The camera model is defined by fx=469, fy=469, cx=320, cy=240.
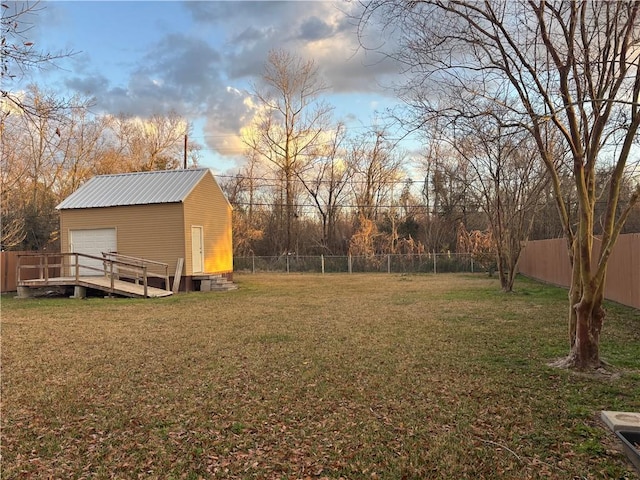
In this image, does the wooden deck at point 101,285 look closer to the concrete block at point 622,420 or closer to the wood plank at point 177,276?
the wood plank at point 177,276

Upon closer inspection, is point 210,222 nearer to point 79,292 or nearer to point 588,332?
point 79,292

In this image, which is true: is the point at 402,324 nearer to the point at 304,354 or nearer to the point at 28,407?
the point at 304,354

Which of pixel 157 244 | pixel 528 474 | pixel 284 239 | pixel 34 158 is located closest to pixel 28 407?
pixel 528 474

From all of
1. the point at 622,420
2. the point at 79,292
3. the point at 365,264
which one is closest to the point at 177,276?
the point at 79,292

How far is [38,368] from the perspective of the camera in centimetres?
611

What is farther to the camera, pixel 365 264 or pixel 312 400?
pixel 365 264

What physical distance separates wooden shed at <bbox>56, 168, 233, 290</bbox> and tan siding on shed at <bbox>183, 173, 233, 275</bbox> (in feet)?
0.11

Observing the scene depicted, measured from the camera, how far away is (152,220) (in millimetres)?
16500

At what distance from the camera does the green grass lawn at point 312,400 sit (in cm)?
339

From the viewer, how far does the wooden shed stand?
1634cm

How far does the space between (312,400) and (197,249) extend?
43.8 feet

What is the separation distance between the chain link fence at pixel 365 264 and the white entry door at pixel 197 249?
11603 millimetres

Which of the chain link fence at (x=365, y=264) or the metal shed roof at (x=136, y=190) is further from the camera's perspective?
the chain link fence at (x=365, y=264)

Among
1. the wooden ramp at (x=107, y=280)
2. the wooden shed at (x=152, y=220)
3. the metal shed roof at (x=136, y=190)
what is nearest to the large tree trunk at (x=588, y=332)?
the wooden ramp at (x=107, y=280)
